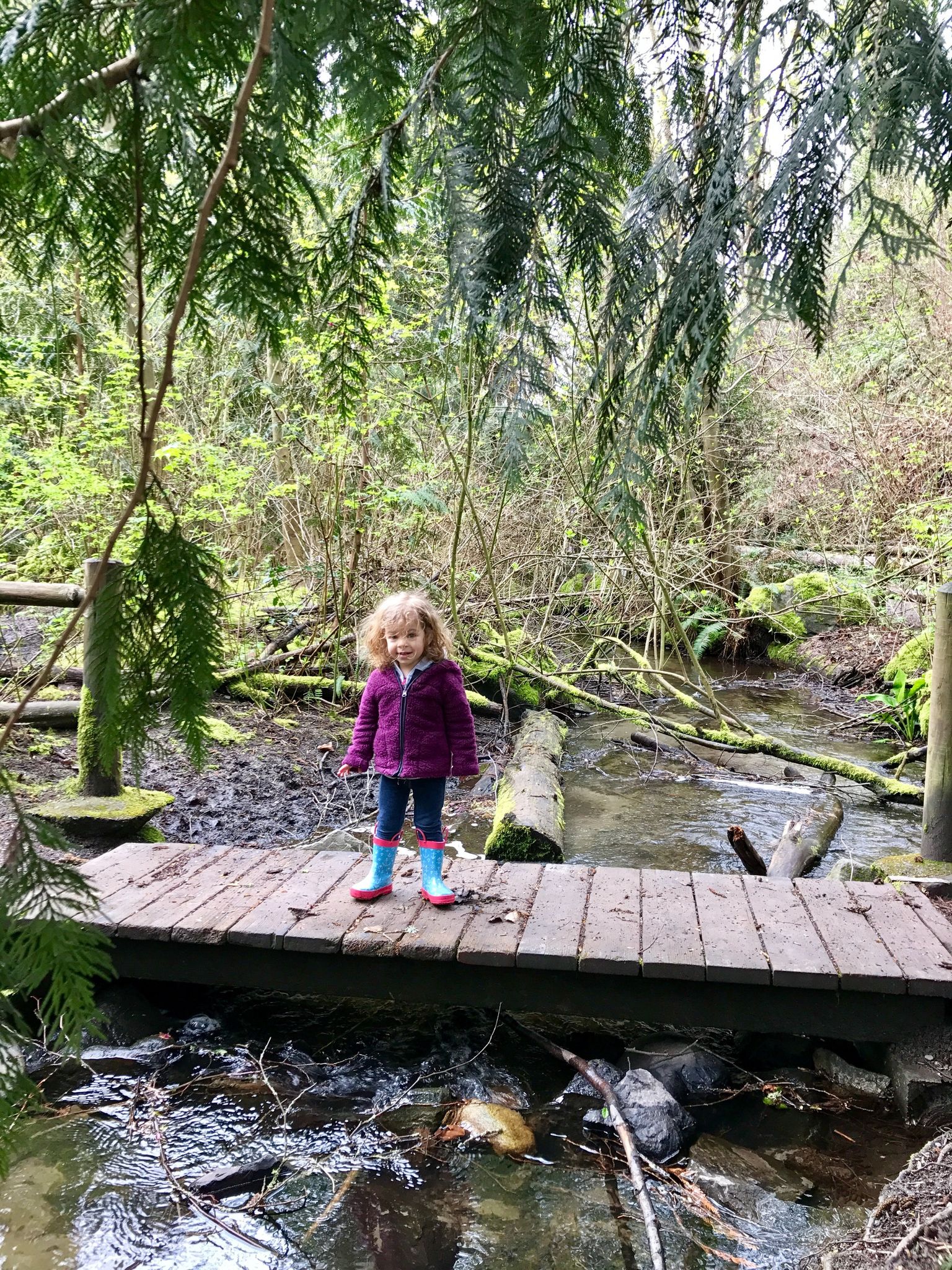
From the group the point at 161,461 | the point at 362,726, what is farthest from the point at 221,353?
the point at 362,726

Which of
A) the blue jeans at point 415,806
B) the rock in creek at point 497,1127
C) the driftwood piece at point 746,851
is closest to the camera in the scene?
the rock in creek at point 497,1127

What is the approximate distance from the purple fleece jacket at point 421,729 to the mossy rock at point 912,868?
2.21 meters

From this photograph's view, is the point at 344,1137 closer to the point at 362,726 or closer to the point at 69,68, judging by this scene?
the point at 362,726

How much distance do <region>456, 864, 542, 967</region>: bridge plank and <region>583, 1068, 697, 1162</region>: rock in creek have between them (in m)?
0.65

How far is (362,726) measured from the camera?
13.9 feet

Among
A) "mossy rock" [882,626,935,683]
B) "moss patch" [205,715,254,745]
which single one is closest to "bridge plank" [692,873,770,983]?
"moss patch" [205,715,254,745]

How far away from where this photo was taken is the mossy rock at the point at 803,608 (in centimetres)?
1164

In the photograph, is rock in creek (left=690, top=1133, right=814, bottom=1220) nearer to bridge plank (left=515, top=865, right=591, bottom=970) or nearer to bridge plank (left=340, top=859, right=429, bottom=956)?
bridge plank (left=515, top=865, right=591, bottom=970)

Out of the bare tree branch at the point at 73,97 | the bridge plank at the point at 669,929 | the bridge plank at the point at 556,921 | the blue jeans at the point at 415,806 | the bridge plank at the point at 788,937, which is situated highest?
the bare tree branch at the point at 73,97

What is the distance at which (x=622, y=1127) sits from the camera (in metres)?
3.05

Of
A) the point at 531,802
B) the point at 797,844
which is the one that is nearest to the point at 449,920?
the point at 531,802

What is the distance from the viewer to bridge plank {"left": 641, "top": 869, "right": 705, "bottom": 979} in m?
3.30

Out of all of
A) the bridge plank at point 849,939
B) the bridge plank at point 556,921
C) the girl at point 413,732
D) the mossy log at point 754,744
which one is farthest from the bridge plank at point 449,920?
the mossy log at point 754,744

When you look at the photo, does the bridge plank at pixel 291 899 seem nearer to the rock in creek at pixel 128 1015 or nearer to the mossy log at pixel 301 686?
the rock in creek at pixel 128 1015
